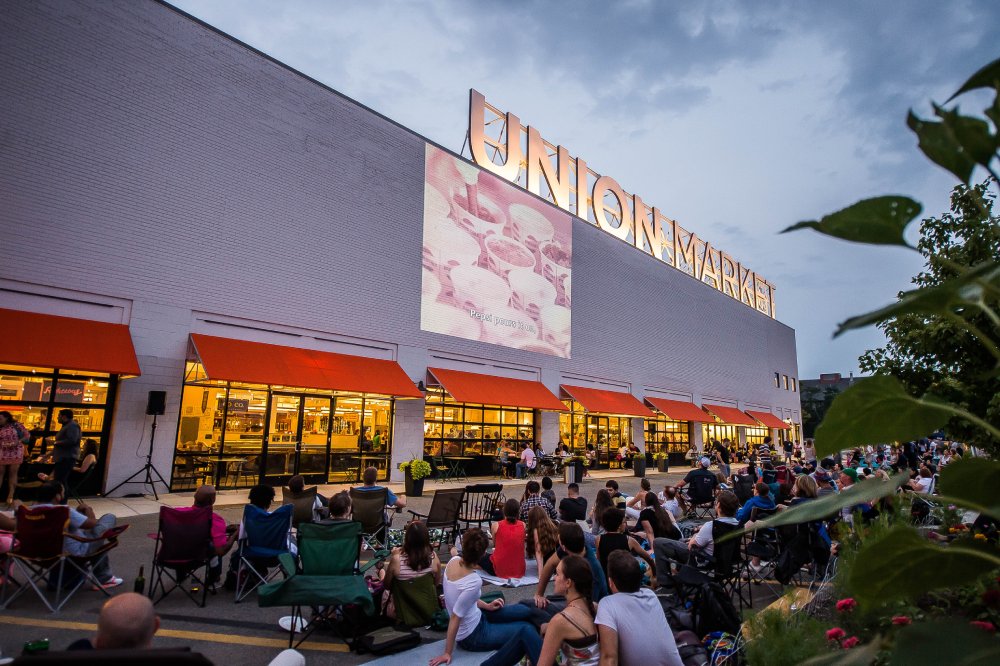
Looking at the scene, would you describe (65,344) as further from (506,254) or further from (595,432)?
(595,432)

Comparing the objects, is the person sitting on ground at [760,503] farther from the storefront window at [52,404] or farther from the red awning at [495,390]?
the storefront window at [52,404]

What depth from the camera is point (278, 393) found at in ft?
47.2

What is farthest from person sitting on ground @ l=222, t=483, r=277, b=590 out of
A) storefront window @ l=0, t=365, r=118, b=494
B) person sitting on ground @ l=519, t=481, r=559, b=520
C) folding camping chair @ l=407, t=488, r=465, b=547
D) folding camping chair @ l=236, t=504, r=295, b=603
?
storefront window @ l=0, t=365, r=118, b=494

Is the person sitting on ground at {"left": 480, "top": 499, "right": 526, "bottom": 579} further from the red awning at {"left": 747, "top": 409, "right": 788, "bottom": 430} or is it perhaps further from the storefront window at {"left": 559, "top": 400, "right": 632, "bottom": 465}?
the red awning at {"left": 747, "top": 409, "right": 788, "bottom": 430}

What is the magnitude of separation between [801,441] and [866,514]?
1625 inches

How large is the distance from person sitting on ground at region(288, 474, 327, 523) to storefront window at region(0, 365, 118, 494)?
566cm

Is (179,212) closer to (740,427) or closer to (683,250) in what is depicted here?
(683,250)

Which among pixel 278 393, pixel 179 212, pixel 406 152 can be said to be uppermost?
pixel 406 152

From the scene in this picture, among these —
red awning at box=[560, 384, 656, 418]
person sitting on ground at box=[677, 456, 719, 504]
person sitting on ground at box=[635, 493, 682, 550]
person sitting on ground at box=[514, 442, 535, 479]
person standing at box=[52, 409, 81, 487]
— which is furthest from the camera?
red awning at box=[560, 384, 656, 418]

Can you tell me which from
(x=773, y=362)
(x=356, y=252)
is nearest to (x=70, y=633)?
(x=356, y=252)

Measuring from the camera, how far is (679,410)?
2634cm

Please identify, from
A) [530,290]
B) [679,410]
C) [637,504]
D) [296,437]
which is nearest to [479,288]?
[530,290]

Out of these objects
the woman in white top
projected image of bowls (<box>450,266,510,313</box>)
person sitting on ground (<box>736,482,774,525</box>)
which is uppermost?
projected image of bowls (<box>450,266,510,313</box>)

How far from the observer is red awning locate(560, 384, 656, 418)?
69.3ft
